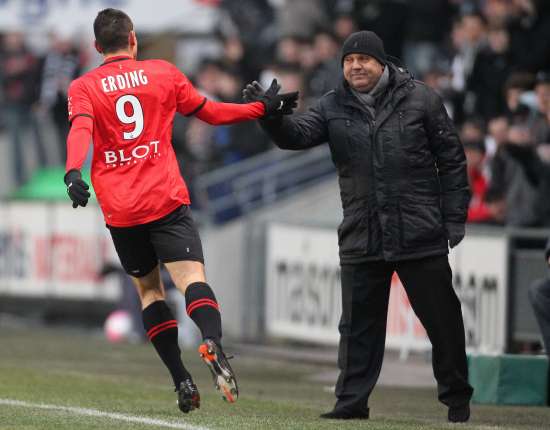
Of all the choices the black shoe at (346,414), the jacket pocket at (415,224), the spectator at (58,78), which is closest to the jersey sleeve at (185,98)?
the jacket pocket at (415,224)

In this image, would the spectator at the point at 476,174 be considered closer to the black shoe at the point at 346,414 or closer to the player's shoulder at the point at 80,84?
the black shoe at the point at 346,414

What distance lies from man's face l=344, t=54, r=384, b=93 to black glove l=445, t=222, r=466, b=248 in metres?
0.92

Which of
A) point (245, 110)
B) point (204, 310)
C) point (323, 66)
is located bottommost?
point (204, 310)

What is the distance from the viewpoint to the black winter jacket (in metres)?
9.18

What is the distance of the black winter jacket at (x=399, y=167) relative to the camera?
9.18 meters

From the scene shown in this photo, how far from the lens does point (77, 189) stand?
8.45 m

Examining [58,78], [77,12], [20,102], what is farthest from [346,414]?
[20,102]

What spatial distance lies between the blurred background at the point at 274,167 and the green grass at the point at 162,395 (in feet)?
4.54

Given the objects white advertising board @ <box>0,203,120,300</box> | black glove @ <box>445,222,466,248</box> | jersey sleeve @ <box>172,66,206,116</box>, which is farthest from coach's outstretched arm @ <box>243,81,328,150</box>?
white advertising board @ <box>0,203,120,300</box>

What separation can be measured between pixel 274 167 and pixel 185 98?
1013cm

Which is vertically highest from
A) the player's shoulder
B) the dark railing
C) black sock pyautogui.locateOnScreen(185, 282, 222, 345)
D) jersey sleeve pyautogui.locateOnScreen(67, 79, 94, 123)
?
the player's shoulder

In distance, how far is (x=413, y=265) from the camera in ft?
30.5

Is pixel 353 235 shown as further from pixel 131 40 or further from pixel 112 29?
pixel 112 29

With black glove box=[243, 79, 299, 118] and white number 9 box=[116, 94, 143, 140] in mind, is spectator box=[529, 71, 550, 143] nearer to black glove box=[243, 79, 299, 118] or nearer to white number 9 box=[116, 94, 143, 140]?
black glove box=[243, 79, 299, 118]
